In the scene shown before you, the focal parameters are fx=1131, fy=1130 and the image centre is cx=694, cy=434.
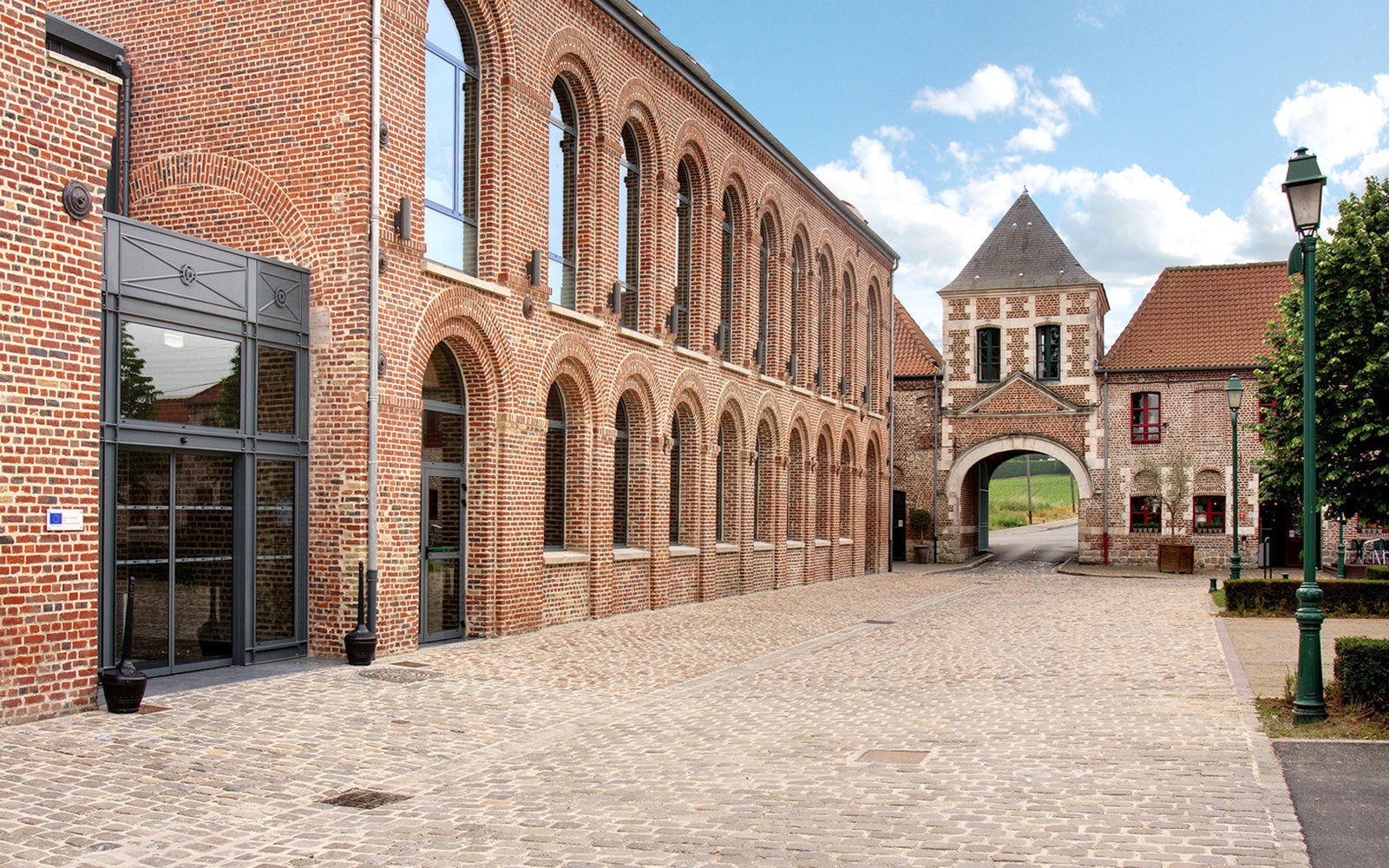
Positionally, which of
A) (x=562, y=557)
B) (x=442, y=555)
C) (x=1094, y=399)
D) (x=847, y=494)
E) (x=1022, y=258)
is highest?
(x=1022, y=258)

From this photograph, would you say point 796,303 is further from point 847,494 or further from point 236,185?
point 236,185

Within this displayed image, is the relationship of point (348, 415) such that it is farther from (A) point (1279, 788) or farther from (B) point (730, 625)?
(A) point (1279, 788)

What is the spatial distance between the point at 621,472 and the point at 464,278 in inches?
242

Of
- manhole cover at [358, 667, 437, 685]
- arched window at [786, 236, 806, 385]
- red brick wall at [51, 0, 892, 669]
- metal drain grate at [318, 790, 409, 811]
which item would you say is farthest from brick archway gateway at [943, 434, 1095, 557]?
metal drain grate at [318, 790, 409, 811]

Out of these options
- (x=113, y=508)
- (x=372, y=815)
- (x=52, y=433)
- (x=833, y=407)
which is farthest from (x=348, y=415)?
(x=833, y=407)

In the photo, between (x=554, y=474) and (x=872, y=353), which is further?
(x=872, y=353)

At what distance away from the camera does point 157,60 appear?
13.5 meters

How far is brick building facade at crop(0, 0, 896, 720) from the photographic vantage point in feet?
32.6

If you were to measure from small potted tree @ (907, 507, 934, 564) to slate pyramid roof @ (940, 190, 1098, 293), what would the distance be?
8.14m

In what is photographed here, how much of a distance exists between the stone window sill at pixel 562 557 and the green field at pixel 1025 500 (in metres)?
60.7

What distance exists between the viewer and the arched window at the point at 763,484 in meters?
25.6

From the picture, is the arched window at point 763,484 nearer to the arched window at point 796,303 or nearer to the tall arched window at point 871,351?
the arched window at point 796,303

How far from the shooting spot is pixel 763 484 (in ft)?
84.7

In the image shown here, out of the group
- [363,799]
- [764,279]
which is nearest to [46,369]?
[363,799]
